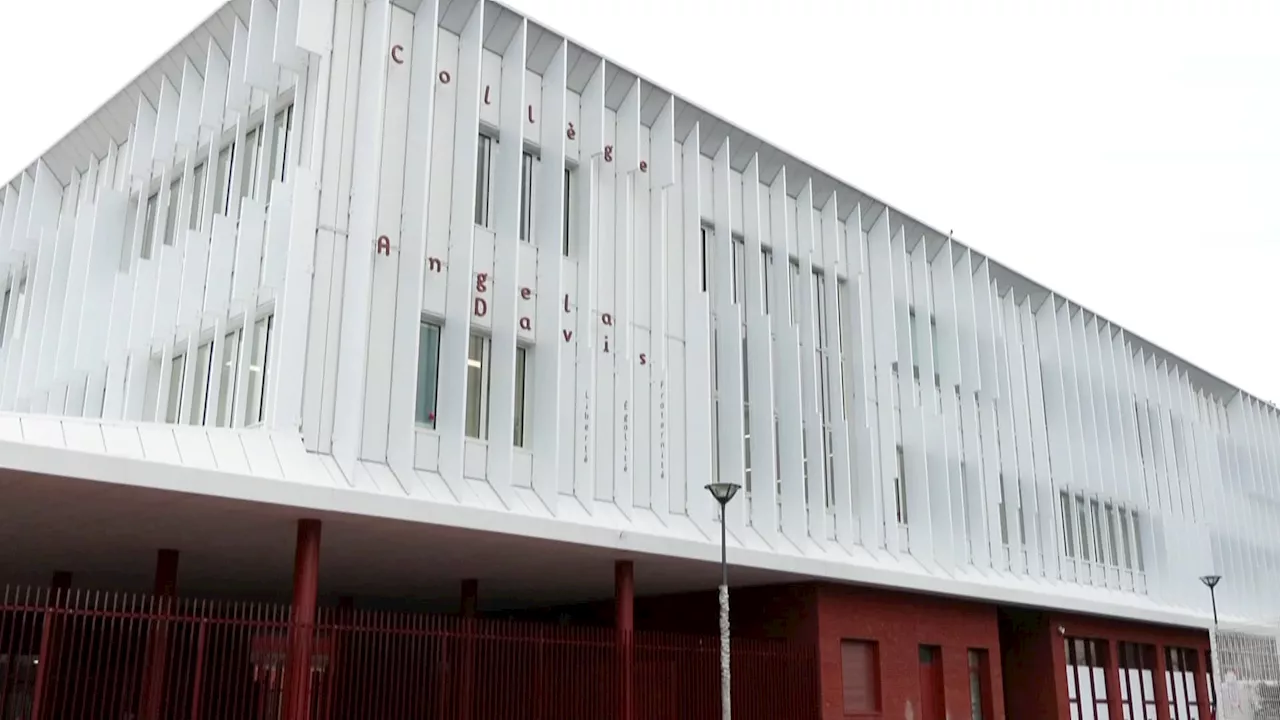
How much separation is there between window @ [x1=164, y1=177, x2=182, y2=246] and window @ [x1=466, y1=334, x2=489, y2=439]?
667 cm

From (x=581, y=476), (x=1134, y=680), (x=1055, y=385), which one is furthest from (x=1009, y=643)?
(x=581, y=476)

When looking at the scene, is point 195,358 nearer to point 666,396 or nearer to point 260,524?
point 260,524

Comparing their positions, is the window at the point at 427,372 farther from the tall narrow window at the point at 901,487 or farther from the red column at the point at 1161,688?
the red column at the point at 1161,688

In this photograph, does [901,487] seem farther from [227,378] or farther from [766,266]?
[227,378]

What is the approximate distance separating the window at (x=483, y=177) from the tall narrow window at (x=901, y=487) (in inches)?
481

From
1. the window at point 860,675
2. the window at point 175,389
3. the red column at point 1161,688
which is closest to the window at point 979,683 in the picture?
the window at point 860,675

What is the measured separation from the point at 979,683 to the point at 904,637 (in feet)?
13.4

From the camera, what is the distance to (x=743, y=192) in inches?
1033

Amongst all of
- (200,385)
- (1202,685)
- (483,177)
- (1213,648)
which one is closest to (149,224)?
(200,385)

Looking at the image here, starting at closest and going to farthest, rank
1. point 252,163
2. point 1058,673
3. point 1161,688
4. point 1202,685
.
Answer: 1. point 252,163
2. point 1058,673
3. point 1161,688
4. point 1202,685

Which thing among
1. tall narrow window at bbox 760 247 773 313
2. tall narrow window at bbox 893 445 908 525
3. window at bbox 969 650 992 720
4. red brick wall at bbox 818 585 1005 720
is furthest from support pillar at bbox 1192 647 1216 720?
tall narrow window at bbox 760 247 773 313

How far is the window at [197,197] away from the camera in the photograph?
2173 cm

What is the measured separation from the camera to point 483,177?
21.4 m

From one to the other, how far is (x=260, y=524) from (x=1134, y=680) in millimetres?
27918
